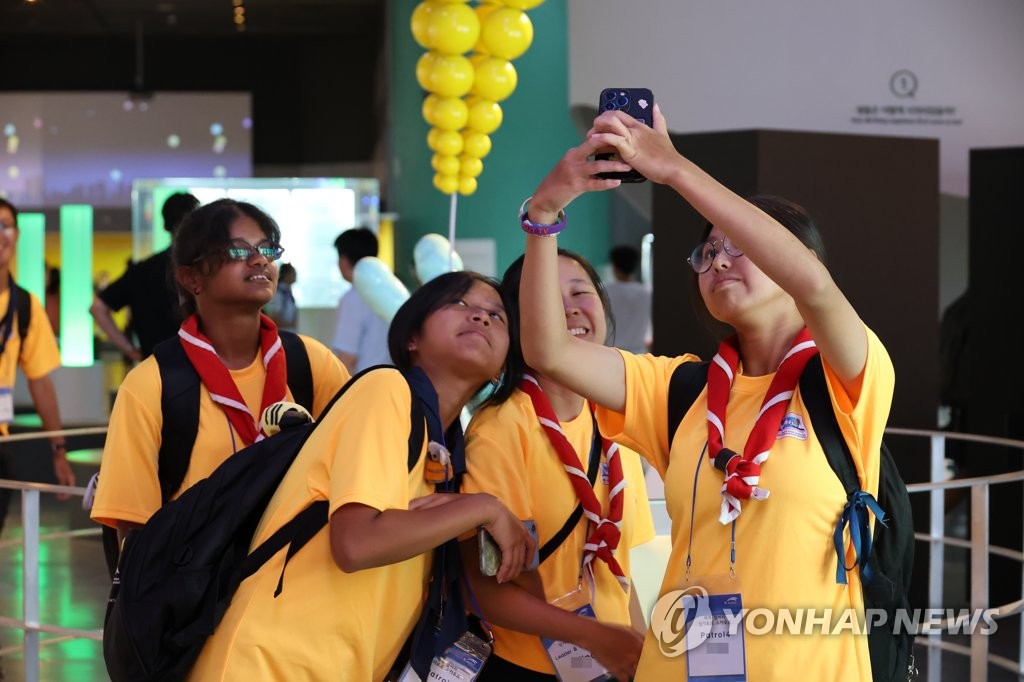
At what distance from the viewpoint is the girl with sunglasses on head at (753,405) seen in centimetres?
168

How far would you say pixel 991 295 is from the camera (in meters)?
6.07

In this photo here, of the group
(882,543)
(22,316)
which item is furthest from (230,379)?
(22,316)

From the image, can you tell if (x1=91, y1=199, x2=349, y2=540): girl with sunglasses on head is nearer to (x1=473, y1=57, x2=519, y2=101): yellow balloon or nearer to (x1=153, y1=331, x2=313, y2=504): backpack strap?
(x1=153, y1=331, x2=313, y2=504): backpack strap

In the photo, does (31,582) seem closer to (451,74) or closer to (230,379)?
(230,379)

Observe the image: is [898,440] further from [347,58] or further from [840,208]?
[347,58]

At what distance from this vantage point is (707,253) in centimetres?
195

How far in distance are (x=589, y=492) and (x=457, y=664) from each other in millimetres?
404

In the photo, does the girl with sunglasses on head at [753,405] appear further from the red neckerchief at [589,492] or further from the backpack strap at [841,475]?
the red neckerchief at [589,492]

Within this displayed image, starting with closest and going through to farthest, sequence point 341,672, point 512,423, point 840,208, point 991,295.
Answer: point 341,672, point 512,423, point 840,208, point 991,295

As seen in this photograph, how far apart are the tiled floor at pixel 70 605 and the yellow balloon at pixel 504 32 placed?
11.2 feet

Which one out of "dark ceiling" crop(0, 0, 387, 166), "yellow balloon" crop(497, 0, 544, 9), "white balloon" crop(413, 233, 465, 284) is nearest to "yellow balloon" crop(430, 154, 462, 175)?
"white balloon" crop(413, 233, 465, 284)

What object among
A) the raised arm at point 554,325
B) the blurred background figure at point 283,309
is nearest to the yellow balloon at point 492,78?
the blurred background figure at point 283,309

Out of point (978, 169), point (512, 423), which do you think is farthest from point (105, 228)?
point (512, 423)

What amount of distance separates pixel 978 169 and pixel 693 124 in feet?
7.38
